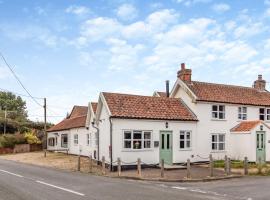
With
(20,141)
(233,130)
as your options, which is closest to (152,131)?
(233,130)

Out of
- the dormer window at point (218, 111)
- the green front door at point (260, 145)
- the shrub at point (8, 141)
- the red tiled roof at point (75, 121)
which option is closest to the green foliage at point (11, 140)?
the shrub at point (8, 141)

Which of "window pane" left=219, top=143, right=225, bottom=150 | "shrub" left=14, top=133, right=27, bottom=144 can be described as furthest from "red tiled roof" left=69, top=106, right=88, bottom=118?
"window pane" left=219, top=143, right=225, bottom=150

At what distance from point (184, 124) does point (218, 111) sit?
4.41 meters

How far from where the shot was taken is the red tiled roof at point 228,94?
112 feet

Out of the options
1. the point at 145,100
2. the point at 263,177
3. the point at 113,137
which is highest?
the point at 145,100

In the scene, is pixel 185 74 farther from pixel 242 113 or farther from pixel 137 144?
pixel 137 144

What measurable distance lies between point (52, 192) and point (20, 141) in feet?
141

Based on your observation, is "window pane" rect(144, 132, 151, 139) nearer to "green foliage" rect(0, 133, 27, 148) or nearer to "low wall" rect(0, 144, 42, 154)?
"low wall" rect(0, 144, 42, 154)

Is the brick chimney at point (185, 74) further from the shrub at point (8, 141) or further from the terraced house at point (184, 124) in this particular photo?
the shrub at point (8, 141)

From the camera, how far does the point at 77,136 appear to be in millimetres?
44781

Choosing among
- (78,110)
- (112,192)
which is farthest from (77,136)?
(112,192)

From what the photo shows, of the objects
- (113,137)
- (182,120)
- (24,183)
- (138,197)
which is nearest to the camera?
(138,197)

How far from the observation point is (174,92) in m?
35.9

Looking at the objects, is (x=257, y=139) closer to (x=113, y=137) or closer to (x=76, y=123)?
(x=113, y=137)
